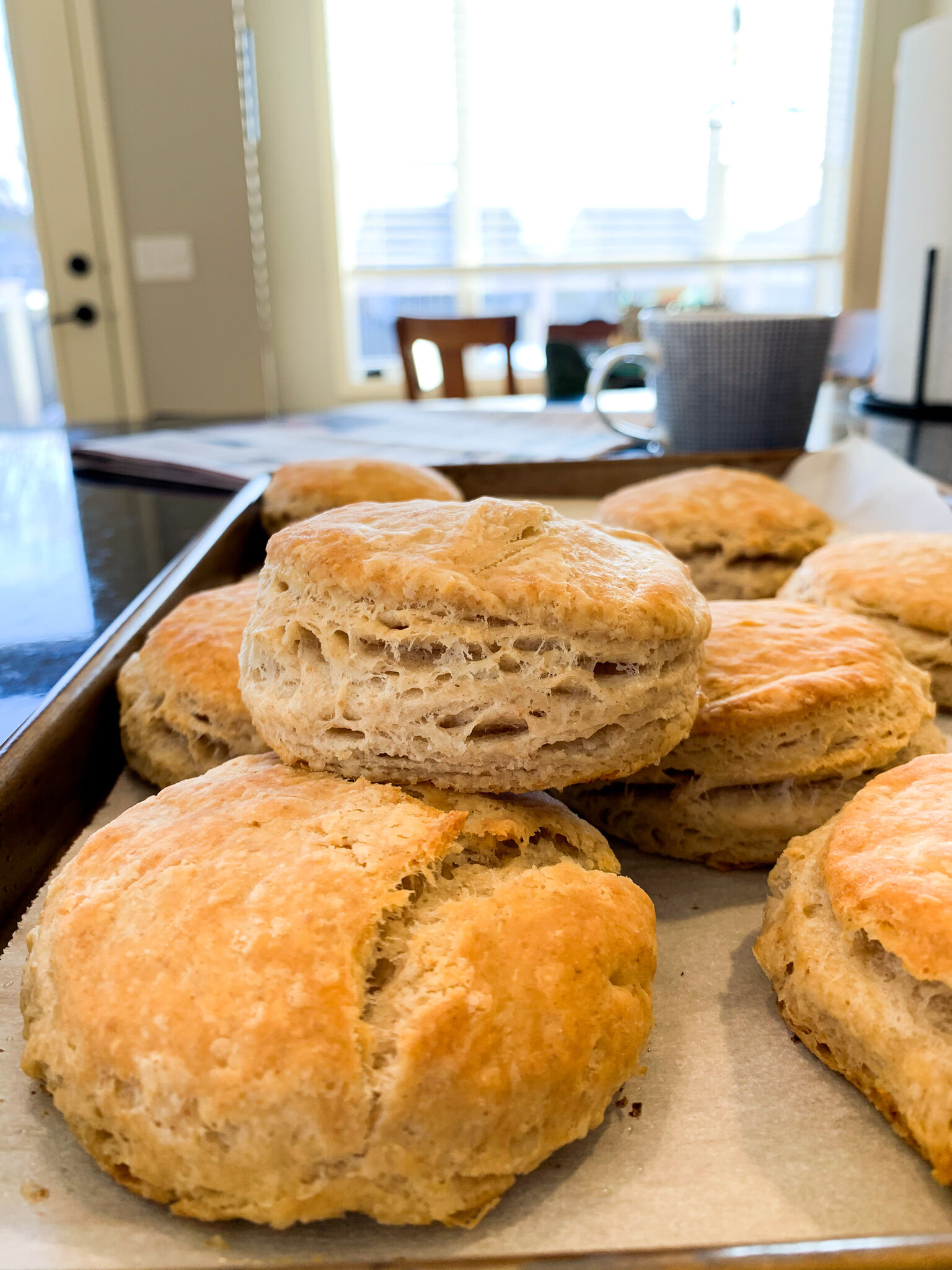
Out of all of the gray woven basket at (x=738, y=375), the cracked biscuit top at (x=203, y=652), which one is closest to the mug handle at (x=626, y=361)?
the gray woven basket at (x=738, y=375)

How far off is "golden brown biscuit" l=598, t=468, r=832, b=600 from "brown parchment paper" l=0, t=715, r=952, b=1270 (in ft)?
3.21

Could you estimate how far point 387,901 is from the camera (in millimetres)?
661

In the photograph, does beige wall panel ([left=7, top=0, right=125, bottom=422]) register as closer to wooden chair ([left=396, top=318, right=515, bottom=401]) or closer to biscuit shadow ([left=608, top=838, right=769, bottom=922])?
wooden chair ([left=396, top=318, right=515, bottom=401])

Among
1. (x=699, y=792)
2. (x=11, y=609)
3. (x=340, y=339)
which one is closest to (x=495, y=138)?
(x=340, y=339)

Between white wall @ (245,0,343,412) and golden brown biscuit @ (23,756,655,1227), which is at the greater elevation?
white wall @ (245,0,343,412)

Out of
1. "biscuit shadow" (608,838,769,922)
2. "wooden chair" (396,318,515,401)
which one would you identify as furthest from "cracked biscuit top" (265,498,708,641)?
"wooden chair" (396,318,515,401)

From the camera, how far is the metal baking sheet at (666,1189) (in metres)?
0.55

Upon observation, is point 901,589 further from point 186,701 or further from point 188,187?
point 188,187

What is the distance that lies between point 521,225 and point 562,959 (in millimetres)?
5583

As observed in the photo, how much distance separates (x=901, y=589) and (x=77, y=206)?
4125 millimetres

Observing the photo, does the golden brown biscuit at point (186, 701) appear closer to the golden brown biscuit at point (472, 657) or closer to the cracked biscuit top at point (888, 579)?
the golden brown biscuit at point (472, 657)

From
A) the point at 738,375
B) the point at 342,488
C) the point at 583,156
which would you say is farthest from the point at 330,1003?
→ the point at 583,156

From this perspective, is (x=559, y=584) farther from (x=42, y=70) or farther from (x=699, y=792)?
(x=42, y=70)

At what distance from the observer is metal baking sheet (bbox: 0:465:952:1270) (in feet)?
1.82
